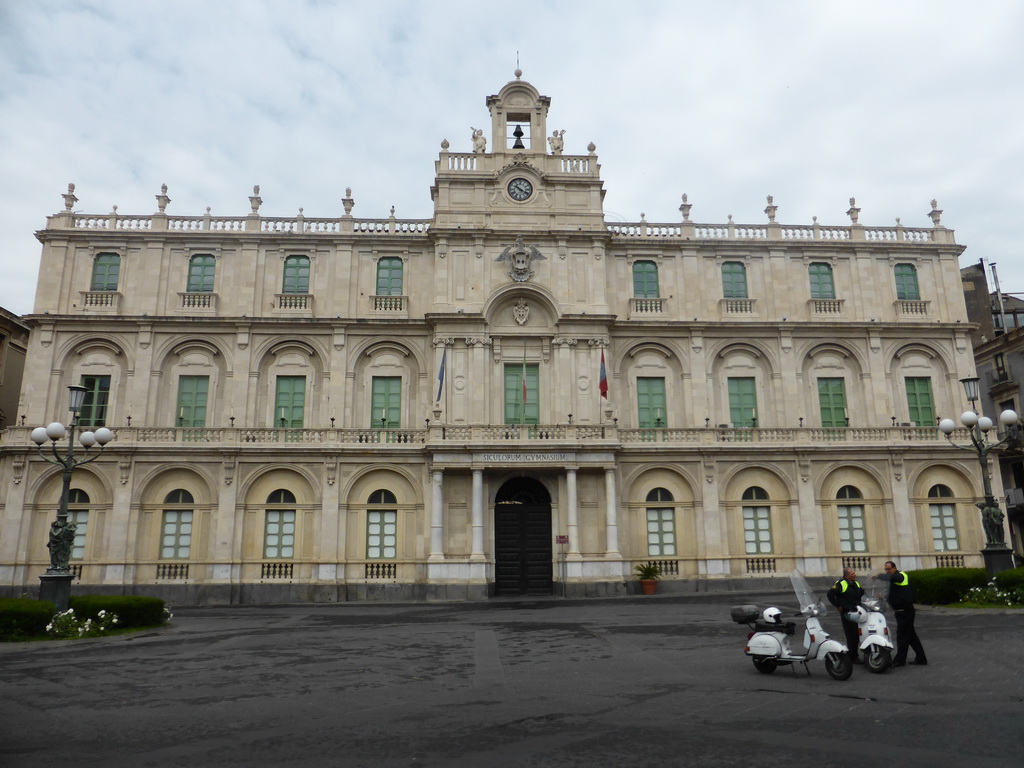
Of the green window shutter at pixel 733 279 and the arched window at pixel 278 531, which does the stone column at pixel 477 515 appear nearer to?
the arched window at pixel 278 531

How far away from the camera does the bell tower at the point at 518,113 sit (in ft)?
124

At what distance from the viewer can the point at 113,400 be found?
115 feet

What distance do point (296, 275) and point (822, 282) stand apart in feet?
85.5

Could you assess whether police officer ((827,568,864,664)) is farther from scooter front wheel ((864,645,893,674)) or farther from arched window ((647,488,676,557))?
arched window ((647,488,676,557))

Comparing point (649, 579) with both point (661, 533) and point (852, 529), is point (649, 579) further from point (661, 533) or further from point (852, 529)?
point (852, 529)

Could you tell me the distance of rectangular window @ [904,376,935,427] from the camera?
3719cm

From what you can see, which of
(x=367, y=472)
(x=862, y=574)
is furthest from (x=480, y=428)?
(x=862, y=574)

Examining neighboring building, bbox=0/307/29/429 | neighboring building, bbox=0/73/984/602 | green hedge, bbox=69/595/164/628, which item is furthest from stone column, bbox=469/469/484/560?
neighboring building, bbox=0/307/29/429

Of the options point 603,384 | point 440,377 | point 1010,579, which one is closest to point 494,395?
point 440,377

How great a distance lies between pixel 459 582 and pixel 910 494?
69.7 feet

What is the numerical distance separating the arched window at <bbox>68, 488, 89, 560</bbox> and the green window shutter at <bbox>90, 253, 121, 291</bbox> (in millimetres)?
9559

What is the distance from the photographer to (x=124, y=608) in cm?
2042

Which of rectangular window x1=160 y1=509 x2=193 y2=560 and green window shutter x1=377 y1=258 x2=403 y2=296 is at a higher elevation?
green window shutter x1=377 y1=258 x2=403 y2=296

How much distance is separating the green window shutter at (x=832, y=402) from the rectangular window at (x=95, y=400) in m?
33.5
